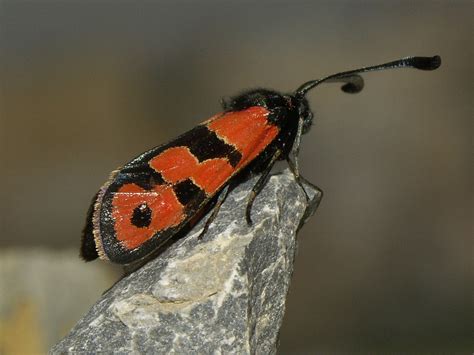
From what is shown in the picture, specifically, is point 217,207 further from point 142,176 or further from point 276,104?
point 276,104

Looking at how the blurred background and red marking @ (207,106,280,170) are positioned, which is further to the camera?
the blurred background

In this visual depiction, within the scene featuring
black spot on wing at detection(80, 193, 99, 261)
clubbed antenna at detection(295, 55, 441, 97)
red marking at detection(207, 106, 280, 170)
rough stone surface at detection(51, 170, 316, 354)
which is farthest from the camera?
clubbed antenna at detection(295, 55, 441, 97)

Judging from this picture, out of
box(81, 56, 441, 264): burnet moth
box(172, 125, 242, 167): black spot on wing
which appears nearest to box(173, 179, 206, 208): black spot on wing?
box(81, 56, 441, 264): burnet moth

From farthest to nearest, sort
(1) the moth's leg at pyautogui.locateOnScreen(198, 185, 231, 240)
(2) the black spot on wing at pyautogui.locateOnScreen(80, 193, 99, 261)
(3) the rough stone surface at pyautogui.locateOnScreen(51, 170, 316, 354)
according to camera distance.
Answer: (2) the black spot on wing at pyautogui.locateOnScreen(80, 193, 99, 261) → (1) the moth's leg at pyautogui.locateOnScreen(198, 185, 231, 240) → (3) the rough stone surface at pyautogui.locateOnScreen(51, 170, 316, 354)

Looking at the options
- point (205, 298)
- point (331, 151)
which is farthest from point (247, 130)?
point (331, 151)

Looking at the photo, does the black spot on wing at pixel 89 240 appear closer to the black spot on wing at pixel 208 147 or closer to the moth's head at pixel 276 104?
the black spot on wing at pixel 208 147

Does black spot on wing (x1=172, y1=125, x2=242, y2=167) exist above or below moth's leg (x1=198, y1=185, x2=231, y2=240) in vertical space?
above

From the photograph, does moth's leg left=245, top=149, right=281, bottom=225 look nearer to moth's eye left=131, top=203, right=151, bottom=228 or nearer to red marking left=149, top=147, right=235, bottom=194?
red marking left=149, top=147, right=235, bottom=194

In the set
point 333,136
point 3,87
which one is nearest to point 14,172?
point 3,87
